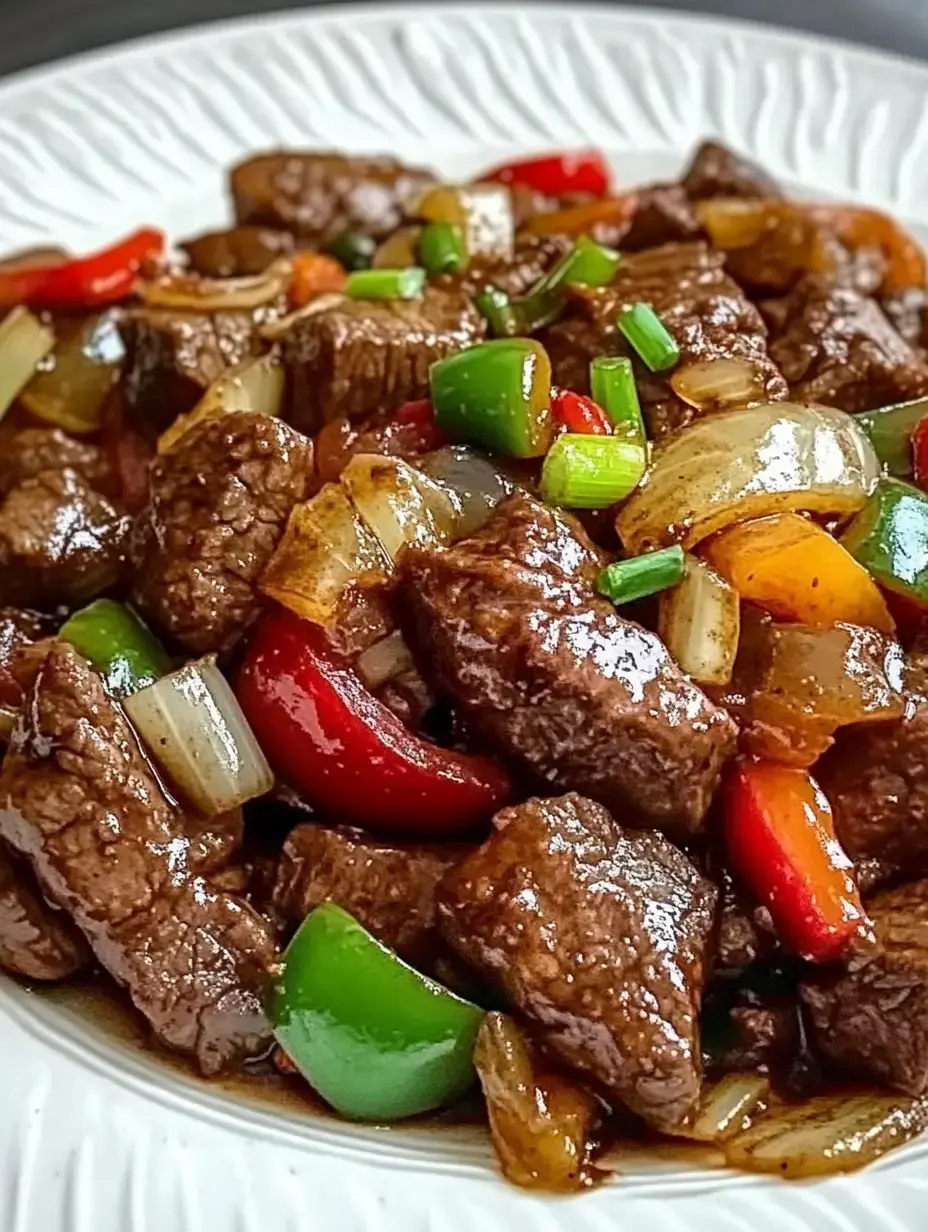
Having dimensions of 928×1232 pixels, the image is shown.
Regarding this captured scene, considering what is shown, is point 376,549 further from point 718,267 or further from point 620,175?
point 620,175

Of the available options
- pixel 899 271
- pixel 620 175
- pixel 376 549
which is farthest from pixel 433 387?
pixel 620 175

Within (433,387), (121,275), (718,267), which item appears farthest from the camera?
(121,275)

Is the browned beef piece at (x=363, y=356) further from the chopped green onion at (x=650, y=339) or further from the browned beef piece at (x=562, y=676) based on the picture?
the browned beef piece at (x=562, y=676)

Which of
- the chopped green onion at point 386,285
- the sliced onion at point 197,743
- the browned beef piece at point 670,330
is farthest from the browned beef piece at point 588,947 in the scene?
the chopped green onion at point 386,285

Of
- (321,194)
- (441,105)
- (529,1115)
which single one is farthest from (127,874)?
(441,105)

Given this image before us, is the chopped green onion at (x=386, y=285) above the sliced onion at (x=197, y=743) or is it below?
above

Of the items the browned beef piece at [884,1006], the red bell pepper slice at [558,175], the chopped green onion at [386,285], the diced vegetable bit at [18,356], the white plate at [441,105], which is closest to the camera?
the browned beef piece at [884,1006]

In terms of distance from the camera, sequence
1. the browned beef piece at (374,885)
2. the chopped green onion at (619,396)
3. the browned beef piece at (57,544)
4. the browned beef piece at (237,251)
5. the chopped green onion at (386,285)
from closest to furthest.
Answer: the browned beef piece at (374,885)
the chopped green onion at (619,396)
the browned beef piece at (57,544)
the chopped green onion at (386,285)
the browned beef piece at (237,251)
